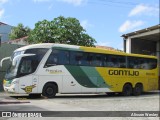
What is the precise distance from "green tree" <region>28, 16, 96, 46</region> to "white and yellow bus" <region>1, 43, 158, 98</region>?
10.4m

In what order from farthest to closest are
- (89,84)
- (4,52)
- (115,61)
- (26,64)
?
1. (4,52)
2. (115,61)
3. (89,84)
4. (26,64)

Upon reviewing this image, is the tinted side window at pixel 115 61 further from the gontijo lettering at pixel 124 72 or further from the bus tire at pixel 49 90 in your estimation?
the bus tire at pixel 49 90

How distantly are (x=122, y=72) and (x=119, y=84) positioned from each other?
797mm

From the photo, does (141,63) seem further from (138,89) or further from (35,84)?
(35,84)

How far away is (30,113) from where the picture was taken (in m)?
12.6

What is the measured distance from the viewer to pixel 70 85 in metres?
20.9

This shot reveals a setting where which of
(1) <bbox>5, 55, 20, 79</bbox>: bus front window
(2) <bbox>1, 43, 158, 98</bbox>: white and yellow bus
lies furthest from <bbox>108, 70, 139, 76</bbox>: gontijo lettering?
(1) <bbox>5, 55, 20, 79</bbox>: bus front window

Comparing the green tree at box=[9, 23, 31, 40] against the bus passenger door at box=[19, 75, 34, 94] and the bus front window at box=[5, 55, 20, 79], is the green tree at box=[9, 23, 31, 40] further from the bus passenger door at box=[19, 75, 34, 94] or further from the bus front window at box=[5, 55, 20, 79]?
the bus passenger door at box=[19, 75, 34, 94]

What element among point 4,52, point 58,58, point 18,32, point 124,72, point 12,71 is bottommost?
point 12,71

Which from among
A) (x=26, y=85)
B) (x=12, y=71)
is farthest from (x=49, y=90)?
(x=12, y=71)

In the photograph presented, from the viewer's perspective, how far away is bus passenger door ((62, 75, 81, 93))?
2069 centimetres

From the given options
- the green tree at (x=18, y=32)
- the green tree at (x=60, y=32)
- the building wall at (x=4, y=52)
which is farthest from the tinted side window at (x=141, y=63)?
the green tree at (x=18, y=32)

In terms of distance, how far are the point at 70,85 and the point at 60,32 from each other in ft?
45.8

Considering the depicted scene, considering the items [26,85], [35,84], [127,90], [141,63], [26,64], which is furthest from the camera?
[141,63]
